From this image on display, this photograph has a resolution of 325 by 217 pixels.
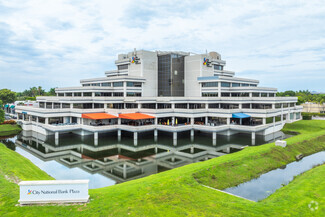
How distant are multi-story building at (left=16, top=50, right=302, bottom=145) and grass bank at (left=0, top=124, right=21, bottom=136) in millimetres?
2454

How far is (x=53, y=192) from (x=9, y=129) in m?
66.7

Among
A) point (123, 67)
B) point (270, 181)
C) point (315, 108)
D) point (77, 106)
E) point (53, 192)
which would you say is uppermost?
point (123, 67)

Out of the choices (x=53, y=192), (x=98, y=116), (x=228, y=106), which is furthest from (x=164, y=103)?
(x=53, y=192)

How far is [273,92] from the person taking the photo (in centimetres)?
8400

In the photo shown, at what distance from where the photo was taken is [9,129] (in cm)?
7188

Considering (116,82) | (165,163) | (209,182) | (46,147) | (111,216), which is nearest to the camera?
(111,216)

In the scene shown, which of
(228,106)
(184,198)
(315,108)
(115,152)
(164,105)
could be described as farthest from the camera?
(315,108)

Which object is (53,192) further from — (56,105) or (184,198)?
(56,105)

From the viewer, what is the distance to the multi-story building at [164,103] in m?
62.4

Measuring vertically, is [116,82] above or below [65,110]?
above

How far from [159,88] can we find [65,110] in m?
33.4

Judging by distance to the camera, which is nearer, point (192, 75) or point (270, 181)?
point (270, 181)

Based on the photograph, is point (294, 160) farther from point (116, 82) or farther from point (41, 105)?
point (41, 105)

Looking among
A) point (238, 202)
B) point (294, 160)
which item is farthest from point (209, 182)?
point (294, 160)
